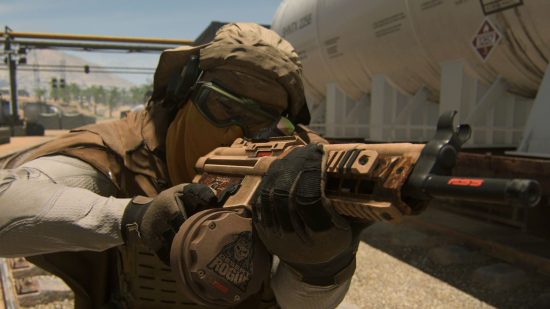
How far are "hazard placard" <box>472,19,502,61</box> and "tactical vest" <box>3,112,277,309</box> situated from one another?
12.3 ft

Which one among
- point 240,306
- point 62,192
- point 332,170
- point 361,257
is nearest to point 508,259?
point 361,257

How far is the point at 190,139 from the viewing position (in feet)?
7.11

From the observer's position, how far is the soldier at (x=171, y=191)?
1453 mm

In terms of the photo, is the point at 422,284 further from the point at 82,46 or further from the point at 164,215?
the point at 82,46

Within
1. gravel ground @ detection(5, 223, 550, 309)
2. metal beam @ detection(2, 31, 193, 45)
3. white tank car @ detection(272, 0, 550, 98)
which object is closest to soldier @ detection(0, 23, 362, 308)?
gravel ground @ detection(5, 223, 550, 309)

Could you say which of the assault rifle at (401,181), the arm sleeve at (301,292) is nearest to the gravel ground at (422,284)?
the arm sleeve at (301,292)

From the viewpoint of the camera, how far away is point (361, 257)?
5566 mm

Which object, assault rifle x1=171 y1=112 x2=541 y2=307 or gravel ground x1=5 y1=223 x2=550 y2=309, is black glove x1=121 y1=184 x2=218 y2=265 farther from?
gravel ground x1=5 y1=223 x2=550 y2=309

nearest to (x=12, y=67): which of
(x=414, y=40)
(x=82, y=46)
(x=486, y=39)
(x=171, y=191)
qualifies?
(x=82, y=46)

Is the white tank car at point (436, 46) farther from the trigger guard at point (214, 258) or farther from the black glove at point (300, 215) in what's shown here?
the trigger guard at point (214, 258)

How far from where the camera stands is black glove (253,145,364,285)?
1.38m

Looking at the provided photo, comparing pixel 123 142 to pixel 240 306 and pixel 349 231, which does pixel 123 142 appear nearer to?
pixel 240 306

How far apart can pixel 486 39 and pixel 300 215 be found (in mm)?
4100

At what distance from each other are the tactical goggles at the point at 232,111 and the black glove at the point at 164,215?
61 cm
